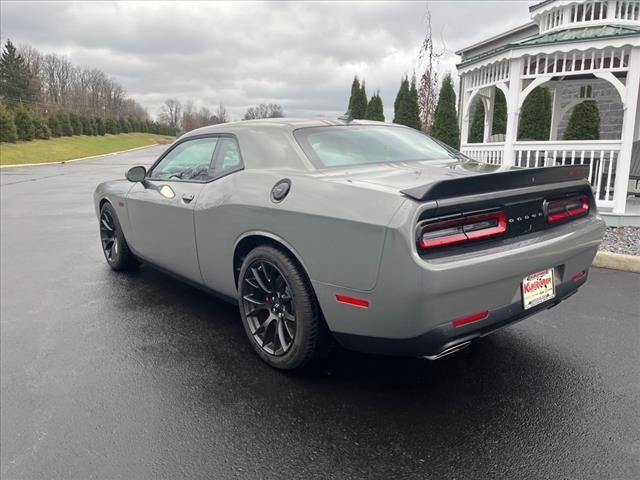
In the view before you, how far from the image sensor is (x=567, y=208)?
3.10 m

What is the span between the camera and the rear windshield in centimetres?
327

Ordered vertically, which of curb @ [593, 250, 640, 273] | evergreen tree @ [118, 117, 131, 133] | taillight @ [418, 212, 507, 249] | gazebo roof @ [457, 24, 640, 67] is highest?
gazebo roof @ [457, 24, 640, 67]

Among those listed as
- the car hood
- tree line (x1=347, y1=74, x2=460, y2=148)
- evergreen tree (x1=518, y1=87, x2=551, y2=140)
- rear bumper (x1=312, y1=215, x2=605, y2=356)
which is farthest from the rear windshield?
evergreen tree (x1=518, y1=87, x2=551, y2=140)

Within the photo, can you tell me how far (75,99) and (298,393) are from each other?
92.5m

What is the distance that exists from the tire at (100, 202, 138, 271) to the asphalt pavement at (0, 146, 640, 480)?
868mm

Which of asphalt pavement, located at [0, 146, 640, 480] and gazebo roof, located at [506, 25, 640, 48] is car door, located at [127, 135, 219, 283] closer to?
asphalt pavement, located at [0, 146, 640, 480]

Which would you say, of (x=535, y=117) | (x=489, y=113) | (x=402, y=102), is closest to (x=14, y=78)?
(x=402, y=102)

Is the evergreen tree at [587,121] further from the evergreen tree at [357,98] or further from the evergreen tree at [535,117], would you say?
the evergreen tree at [357,98]

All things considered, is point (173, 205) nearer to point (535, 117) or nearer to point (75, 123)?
point (535, 117)

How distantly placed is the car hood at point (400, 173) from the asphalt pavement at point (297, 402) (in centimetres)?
120

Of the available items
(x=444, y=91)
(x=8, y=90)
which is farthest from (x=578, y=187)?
(x=8, y=90)

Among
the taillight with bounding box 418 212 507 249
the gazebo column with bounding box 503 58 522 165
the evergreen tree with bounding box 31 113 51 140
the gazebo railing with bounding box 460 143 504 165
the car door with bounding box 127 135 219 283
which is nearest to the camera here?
the taillight with bounding box 418 212 507 249

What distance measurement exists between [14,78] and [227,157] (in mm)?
68849

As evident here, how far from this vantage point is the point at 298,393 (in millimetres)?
2857
